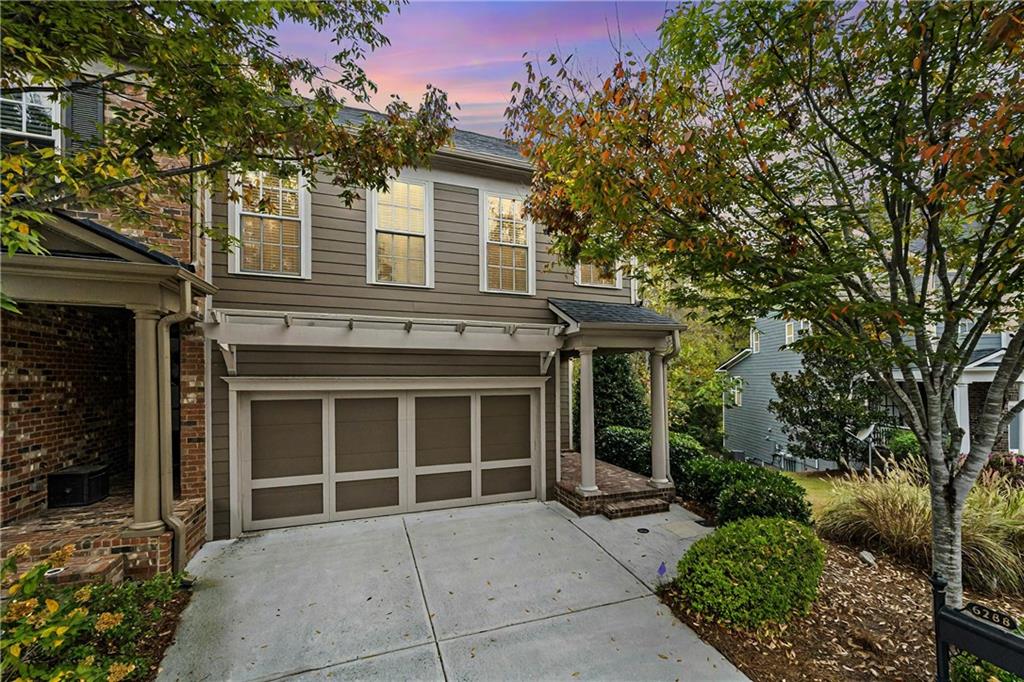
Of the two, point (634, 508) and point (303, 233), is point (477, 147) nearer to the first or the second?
point (303, 233)

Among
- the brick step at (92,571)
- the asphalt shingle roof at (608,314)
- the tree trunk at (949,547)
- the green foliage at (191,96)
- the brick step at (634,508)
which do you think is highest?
the green foliage at (191,96)

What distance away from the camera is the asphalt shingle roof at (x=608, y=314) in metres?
6.67

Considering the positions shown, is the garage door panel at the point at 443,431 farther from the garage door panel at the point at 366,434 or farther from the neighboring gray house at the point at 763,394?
the neighboring gray house at the point at 763,394

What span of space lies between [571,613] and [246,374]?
4926mm

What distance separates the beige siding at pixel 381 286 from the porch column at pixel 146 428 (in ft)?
4.36

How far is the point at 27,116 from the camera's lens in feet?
15.4

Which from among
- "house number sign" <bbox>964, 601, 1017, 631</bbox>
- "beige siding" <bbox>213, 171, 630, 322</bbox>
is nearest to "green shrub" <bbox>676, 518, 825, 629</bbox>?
"house number sign" <bbox>964, 601, 1017, 631</bbox>

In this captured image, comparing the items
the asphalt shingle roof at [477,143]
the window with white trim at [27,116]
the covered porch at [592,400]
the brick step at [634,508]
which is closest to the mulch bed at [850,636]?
the brick step at [634,508]

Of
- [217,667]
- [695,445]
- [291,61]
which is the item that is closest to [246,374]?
[217,667]

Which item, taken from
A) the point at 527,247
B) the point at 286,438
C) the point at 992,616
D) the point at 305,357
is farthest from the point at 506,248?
the point at 992,616

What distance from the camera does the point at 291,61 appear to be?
3.85 meters

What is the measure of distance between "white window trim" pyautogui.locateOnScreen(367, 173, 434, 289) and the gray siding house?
0.08 ft

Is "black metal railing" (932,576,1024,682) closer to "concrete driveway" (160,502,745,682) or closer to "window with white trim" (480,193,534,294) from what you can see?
"concrete driveway" (160,502,745,682)

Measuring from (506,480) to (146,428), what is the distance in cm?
481
